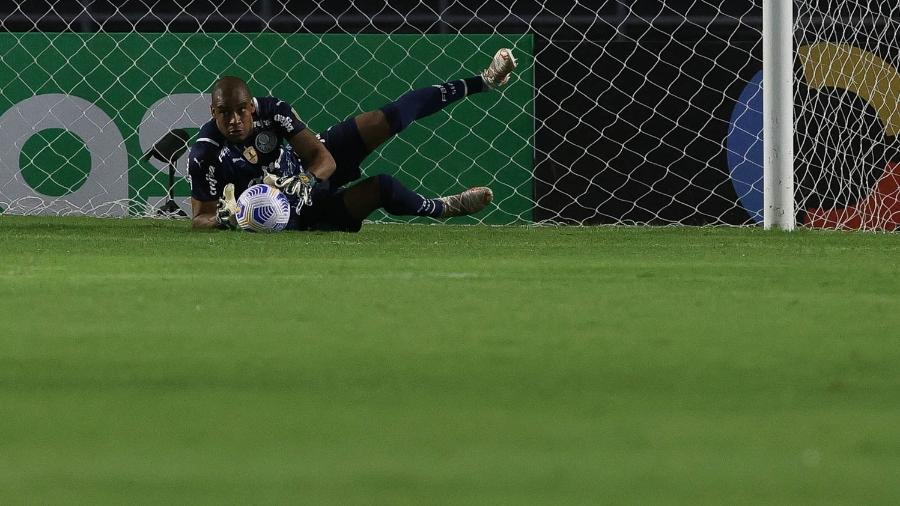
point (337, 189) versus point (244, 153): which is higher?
point (244, 153)

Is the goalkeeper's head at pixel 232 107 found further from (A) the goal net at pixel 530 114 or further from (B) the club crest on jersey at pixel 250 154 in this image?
(A) the goal net at pixel 530 114

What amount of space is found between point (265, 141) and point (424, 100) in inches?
30.3

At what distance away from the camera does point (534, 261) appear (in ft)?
15.0

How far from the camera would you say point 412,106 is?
646cm

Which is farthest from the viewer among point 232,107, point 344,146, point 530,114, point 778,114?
point 530,114

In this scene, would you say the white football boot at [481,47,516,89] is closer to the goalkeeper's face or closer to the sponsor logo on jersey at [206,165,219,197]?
the goalkeeper's face

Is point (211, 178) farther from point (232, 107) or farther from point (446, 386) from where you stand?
point (446, 386)

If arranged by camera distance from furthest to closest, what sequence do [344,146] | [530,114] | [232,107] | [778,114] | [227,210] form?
[530,114]
[778,114]
[344,146]
[227,210]
[232,107]

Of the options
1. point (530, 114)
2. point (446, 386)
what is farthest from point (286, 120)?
point (446, 386)

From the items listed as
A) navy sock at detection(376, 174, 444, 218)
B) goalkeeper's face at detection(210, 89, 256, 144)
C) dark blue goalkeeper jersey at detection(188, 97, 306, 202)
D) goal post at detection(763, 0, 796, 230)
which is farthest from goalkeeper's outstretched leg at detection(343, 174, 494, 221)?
goal post at detection(763, 0, 796, 230)

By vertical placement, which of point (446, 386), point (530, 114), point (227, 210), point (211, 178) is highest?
point (530, 114)

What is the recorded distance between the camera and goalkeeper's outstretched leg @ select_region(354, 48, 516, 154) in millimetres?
6414

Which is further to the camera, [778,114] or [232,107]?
[778,114]

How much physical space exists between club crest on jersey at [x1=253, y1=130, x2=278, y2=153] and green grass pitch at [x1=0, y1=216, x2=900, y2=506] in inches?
76.5
